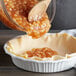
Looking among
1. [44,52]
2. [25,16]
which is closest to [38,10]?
[25,16]

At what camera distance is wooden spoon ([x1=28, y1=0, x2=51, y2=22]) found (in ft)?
2.69

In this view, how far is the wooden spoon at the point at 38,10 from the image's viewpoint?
819 mm

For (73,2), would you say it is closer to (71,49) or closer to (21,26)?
(71,49)

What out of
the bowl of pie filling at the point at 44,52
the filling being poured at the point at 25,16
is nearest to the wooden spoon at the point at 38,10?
the filling being poured at the point at 25,16

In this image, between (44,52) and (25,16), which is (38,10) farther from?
(44,52)

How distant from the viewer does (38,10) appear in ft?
2.77

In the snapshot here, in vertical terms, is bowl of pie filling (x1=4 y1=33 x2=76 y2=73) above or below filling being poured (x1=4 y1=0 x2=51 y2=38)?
below

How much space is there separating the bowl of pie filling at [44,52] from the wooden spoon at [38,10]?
0.12 m

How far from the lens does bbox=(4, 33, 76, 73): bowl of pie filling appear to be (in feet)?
2.62

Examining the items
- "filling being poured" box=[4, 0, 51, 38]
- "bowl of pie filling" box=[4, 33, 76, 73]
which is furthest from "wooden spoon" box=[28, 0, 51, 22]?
"bowl of pie filling" box=[4, 33, 76, 73]

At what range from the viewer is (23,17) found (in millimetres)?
821

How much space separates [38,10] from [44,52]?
155mm

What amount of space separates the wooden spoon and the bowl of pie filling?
12 cm

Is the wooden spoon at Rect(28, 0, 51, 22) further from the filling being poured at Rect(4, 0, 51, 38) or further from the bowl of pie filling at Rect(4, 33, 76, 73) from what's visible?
the bowl of pie filling at Rect(4, 33, 76, 73)
